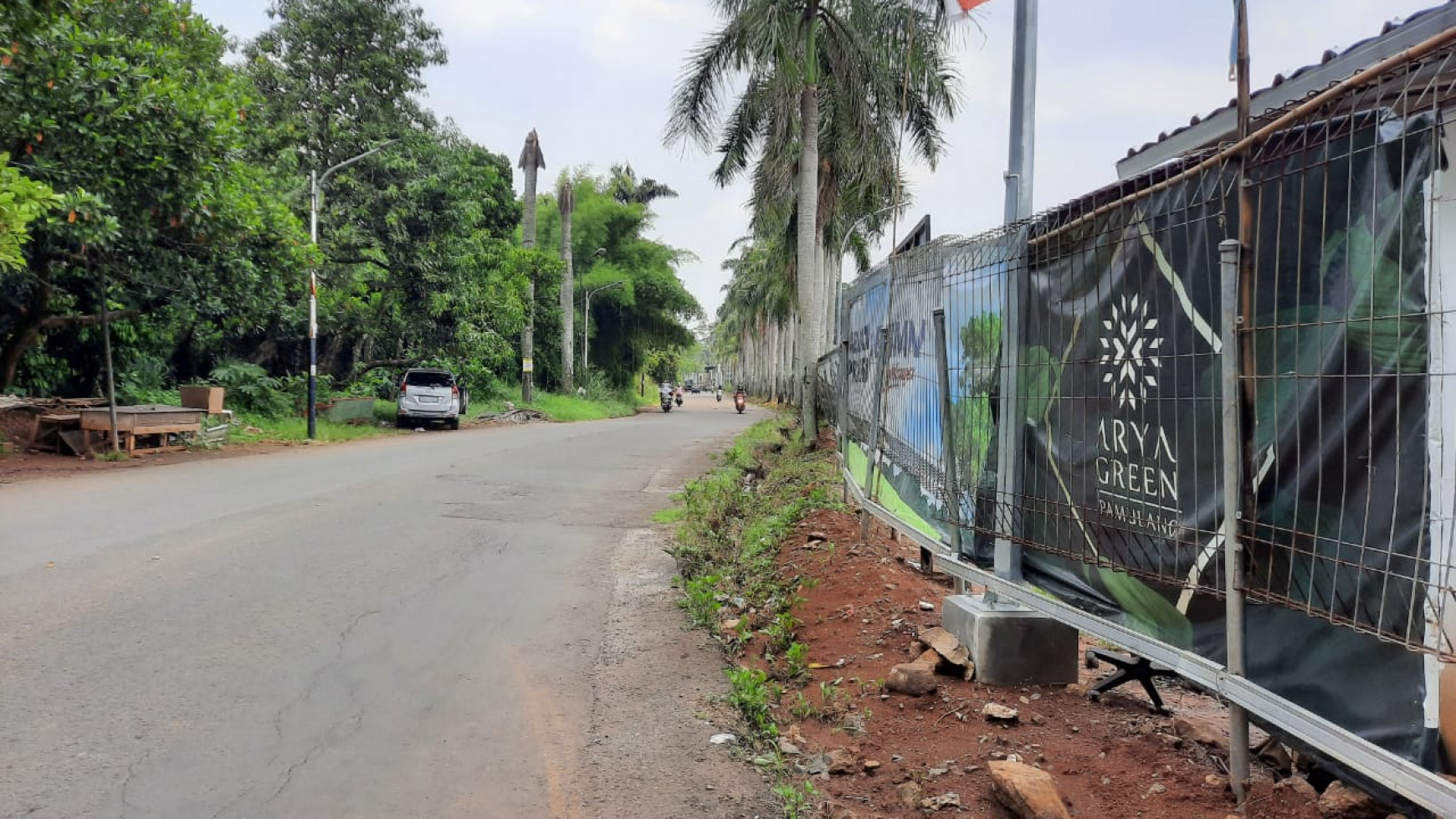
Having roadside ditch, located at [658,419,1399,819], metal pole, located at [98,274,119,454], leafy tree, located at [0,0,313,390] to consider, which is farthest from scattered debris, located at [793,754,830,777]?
metal pole, located at [98,274,119,454]

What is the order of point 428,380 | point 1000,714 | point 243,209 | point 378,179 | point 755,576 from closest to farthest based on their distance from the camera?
point 1000,714, point 755,576, point 243,209, point 428,380, point 378,179

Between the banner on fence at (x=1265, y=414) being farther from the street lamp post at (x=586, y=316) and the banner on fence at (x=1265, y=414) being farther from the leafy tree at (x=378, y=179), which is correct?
the street lamp post at (x=586, y=316)

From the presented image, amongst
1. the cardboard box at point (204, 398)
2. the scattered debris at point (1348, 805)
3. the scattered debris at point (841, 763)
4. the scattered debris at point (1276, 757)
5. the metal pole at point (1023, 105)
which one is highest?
the metal pole at point (1023, 105)

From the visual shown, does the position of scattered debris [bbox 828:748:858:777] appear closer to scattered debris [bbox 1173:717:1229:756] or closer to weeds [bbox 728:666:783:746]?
weeds [bbox 728:666:783:746]

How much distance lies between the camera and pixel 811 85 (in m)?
15.8

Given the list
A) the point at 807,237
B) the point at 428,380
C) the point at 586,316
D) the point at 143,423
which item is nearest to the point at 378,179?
the point at 428,380

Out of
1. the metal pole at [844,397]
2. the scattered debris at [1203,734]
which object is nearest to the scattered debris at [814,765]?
the scattered debris at [1203,734]

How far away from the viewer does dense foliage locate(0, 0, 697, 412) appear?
13.6 meters

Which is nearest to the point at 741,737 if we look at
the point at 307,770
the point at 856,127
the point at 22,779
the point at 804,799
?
the point at 804,799

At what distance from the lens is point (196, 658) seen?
4945 millimetres

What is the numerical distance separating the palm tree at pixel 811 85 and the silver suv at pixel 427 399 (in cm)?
1252

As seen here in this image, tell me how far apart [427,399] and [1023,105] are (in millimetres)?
23266

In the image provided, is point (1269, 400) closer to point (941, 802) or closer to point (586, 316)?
→ point (941, 802)

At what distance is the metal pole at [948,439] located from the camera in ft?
16.6
